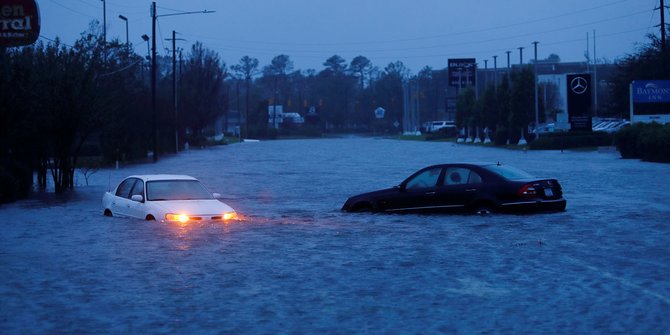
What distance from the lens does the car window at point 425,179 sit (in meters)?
20.5

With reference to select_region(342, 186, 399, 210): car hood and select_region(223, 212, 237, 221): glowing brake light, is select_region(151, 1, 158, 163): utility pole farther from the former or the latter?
select_region(223, 212, 237, 221): glowing brake light

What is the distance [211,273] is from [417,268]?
2.74 m

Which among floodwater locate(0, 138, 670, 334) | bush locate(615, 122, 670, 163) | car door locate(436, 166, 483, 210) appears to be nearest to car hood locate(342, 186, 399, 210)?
floodwater locate(0, 138, 670, 334)

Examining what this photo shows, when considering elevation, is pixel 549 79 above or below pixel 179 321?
above

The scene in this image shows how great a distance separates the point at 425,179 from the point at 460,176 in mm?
911

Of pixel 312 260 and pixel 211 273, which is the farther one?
pixel 312 260

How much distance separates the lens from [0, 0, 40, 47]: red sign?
1723cm

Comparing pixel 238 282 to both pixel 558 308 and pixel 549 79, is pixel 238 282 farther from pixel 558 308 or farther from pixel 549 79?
pixel 549 79

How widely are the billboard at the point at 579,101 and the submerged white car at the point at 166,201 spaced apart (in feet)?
177

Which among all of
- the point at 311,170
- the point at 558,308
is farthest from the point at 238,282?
the point at 311,170

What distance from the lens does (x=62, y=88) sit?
3100 cm

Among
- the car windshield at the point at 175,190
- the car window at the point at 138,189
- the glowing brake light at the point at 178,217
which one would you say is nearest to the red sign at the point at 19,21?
the car window at the point at 138,189

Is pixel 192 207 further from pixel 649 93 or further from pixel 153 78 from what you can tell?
pixel 649 93

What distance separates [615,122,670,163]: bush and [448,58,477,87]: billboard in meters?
52.5
